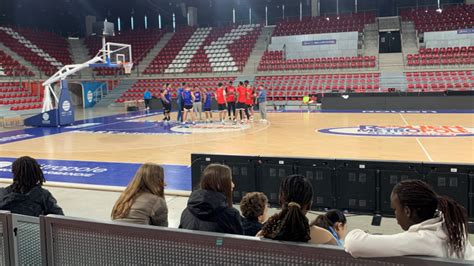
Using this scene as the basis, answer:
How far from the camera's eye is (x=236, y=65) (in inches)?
1254

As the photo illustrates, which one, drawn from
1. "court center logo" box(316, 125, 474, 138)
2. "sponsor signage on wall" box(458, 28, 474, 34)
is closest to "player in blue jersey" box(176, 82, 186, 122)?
"court center logo" box(316, 125, 474, 138)

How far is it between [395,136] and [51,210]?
11.1m

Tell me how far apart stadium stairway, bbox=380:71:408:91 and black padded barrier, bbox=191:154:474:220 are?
20589 mm

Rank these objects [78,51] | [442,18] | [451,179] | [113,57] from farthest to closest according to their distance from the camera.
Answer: [78,51], [442,18], [113,57], [451,179]

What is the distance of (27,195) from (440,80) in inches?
1003

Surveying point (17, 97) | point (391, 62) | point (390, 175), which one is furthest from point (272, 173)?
point (391, 62)

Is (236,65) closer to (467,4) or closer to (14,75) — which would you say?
(14,75)

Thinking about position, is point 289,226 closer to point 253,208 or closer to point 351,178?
point 253,208

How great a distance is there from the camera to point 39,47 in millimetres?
34188

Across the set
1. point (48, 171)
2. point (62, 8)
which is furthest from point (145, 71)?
point (48, 171)

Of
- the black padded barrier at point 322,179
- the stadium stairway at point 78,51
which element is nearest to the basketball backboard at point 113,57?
the stadium stairway at point 78,51

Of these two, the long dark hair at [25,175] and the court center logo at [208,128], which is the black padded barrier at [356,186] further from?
the court center logo at [208,128]

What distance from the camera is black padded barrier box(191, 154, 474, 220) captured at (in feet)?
18.1

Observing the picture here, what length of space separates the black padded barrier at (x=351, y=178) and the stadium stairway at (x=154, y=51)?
96.9 feet
